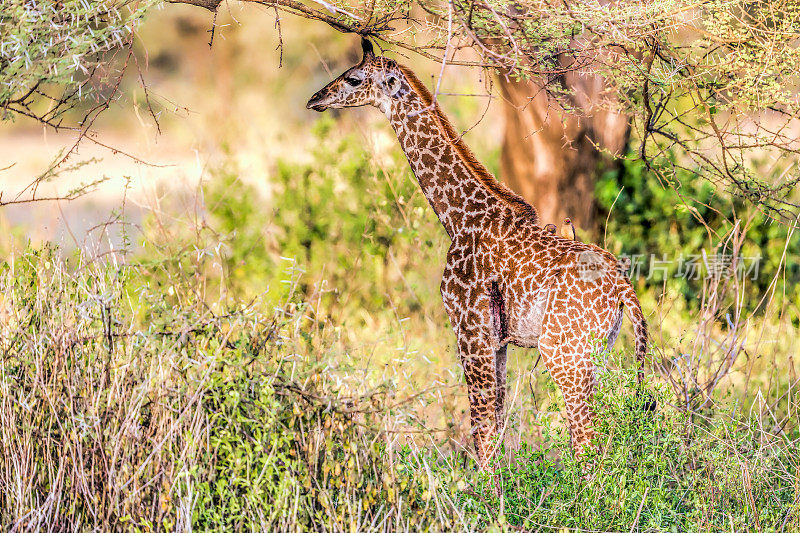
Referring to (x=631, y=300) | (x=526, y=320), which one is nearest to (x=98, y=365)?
(x=526, y=320)

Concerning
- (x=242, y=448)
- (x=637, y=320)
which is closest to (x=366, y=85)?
(x=637, y=320)

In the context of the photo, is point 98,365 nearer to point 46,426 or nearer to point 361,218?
point 46,426

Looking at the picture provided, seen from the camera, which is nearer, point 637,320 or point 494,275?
point 637,320

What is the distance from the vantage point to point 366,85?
504cm

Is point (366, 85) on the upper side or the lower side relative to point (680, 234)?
upper

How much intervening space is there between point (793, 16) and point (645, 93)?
127 cm

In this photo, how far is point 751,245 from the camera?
826 cm

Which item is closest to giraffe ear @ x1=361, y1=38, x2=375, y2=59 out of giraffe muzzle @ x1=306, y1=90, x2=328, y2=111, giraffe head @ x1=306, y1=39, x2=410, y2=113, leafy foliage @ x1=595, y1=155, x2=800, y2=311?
giraffe head @ x1=306, y1=39, x2=410, y2=113

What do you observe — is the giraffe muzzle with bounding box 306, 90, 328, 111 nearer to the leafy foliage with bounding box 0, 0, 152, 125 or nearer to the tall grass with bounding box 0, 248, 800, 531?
the leafy foliage with bounding box 0, 0, 152, 125

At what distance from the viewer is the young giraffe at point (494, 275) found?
15.1ft

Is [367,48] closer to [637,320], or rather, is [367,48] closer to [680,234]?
[637,320]

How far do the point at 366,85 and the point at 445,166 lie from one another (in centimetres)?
61

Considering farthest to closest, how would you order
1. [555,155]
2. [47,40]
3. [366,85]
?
[555,155] < [366,85] < [47,40]

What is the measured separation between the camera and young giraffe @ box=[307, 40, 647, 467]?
461cm
